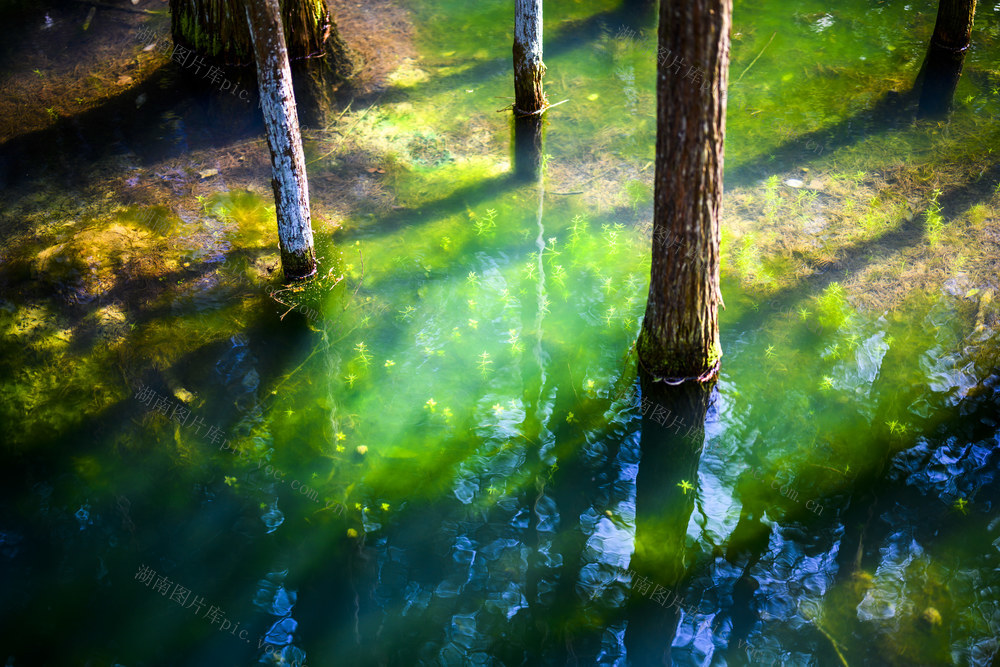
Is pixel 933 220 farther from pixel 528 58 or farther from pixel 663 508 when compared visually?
pixel 528 58

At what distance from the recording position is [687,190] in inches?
169

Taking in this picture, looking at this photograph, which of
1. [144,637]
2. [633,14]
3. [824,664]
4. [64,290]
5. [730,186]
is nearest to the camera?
[824,664]

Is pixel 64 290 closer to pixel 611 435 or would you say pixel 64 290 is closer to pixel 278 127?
pixel 278 127

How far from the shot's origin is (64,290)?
6262 mm

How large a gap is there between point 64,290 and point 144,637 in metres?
3.62

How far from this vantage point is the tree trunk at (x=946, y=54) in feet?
25.4

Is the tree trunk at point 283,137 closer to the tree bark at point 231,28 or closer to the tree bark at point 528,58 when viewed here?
the tree bark at point 528,58

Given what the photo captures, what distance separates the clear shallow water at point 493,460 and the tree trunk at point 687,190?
1.40ft

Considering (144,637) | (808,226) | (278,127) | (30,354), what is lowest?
(144,637)

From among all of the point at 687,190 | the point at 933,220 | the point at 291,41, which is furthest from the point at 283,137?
the point at 933,220

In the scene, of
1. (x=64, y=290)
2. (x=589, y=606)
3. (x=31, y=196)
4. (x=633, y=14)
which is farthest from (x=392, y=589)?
(x=633, y=14)

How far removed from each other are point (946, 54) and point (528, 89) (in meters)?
5.11

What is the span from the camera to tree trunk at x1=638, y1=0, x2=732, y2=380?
3805 millimetres

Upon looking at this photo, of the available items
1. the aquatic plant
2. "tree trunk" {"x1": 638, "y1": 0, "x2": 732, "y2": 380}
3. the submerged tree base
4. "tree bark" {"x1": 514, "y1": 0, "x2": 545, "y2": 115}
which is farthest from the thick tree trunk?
the aquatic plant
